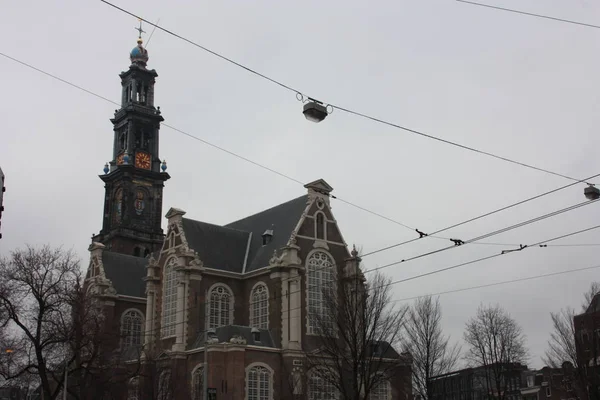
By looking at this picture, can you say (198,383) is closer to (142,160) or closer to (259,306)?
(259,306)

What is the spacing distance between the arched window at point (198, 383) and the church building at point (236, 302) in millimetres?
103

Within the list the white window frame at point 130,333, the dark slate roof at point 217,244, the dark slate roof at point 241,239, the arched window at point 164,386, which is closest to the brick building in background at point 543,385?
the dark slate roof at point 241,239

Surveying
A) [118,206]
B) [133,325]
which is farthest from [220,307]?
[118,206]

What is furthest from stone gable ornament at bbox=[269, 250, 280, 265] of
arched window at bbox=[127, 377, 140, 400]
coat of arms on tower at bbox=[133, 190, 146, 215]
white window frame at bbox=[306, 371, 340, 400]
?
coat of arms on tower at bbox=[133, 190, 146, 215]

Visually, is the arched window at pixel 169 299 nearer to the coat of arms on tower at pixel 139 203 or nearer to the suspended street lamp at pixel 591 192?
the coat of arms on tower at pixel 139 203

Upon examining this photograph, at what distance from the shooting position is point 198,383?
52.1 metres

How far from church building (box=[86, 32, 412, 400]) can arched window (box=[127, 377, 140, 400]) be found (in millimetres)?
84

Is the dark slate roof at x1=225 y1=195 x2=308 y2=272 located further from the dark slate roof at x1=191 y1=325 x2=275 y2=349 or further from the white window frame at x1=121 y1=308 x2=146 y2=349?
the white window frame at x1=121 y1=308 x2=146 y2=349

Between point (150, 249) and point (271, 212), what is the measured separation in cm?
2671

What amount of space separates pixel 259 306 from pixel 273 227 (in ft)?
24.4

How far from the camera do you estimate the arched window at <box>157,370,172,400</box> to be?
48.9 meters

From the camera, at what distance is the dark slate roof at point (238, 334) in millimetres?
52562

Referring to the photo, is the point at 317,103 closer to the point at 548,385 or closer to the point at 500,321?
the point at 500,321

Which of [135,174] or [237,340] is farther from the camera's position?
[135,174]
